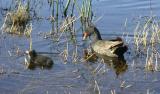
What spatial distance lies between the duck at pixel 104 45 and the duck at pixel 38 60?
142 centimetres

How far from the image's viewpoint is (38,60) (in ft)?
34.1

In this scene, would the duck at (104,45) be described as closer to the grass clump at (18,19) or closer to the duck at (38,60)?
the duck at (38,60)

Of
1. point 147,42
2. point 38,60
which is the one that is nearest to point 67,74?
point 38,60

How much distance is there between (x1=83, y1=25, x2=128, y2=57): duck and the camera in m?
10.9

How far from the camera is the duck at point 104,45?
35.8 ft

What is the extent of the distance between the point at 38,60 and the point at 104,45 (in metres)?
1.63

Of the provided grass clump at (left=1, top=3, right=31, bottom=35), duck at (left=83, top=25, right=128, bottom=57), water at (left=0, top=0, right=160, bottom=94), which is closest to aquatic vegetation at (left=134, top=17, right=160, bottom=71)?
water at (left=0, top=0, right=160, bottom=94)

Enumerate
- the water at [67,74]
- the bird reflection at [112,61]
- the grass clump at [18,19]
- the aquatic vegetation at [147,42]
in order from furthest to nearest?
the grass clump at [18,19], the aquatic vegetation at [147,42], the bird reflection at [112,61], the water at [67,74]

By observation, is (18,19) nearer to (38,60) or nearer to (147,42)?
(38,60)

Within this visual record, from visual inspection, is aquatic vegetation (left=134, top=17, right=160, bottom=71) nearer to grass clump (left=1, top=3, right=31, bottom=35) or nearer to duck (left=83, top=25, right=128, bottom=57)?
duck (left=83, top=25, right=128, bottom=57)

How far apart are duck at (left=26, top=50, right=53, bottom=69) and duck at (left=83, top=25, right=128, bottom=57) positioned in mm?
1419

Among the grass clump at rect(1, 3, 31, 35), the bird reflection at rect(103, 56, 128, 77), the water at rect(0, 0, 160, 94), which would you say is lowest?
the bird reflection at rect(103, 56, 128, 77)

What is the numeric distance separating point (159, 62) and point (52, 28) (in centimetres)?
365

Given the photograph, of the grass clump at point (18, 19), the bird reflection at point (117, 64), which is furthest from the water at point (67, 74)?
the grass clump at point (18, 19)
